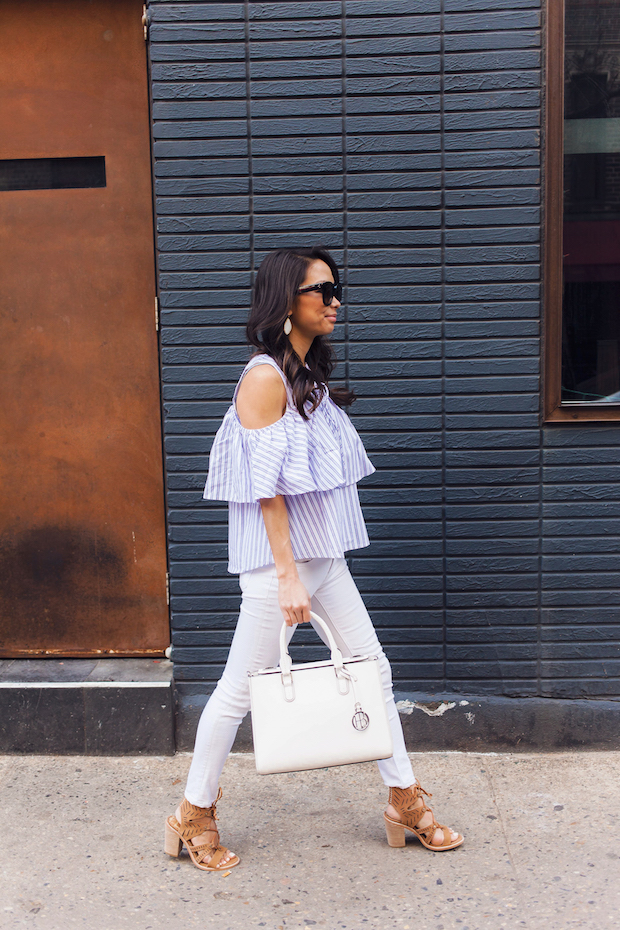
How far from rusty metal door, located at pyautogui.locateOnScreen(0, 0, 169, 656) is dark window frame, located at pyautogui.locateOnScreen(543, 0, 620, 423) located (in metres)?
1.69

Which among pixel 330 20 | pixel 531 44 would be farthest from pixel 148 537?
pixel 531 44

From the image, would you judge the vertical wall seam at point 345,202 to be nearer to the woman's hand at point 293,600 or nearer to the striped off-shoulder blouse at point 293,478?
the striped off-shoulder blouse at point 293,478

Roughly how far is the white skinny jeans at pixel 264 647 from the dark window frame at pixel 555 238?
53.3 inches

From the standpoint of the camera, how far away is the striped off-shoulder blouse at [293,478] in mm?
2662

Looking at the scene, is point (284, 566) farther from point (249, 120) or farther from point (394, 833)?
point (249, 120)

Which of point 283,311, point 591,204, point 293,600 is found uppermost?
point 591,204

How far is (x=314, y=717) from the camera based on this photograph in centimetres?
258

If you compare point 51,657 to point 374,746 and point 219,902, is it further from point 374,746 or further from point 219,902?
point 374,746

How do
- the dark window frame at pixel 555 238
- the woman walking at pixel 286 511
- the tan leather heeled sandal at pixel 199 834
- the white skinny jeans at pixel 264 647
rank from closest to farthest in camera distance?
the woman walking at pixel 286 511 < the white skinny jeans at pixel 264 647 < the tan leather heeled sandal at pixel 199 834 < the dark window frame at pixel 555 238

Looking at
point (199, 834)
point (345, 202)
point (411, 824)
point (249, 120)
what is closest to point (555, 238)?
point (345, 202)

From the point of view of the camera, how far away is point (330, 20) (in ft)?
11.7

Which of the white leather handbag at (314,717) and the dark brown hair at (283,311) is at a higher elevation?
the dark brown hair at (283,311)

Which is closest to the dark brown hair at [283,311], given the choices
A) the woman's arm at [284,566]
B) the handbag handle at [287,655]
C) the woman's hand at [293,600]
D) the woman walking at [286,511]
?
Result: the woman walking at [286,511]

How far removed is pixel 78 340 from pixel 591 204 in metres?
2.29
